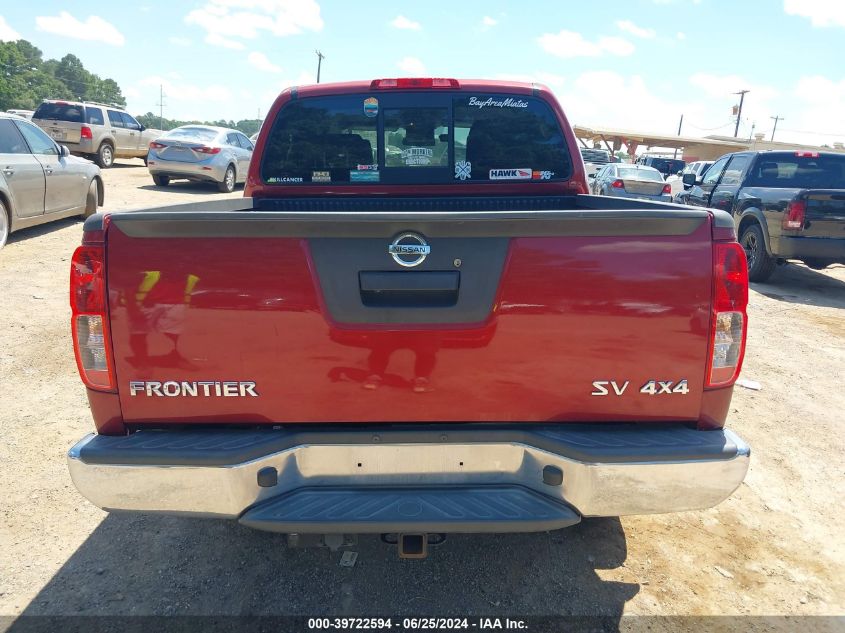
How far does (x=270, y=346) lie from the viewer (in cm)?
201

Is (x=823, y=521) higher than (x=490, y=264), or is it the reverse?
(x=490, y=264)

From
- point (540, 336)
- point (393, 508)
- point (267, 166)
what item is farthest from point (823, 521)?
point (267, 166)

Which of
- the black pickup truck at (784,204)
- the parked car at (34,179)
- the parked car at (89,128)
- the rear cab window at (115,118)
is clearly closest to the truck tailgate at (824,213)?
the black pickup truck at (784,204)

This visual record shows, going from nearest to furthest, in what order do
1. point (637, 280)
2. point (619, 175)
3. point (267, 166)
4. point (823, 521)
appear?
point (637, 280) < point (823, 521) < point (267, 166) < point (619, 175)

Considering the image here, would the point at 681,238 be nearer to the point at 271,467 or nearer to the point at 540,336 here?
the point at 540,336

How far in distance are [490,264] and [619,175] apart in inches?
602

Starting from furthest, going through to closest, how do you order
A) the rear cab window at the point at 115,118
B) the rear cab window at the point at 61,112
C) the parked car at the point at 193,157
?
the rear cab window at the point at 115,118, the rear cab window at the point at 61,112, the parked car at the point at 193,157

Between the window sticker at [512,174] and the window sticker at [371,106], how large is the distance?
836 mm

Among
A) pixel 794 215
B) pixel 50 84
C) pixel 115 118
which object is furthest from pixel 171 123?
pixel 794 215

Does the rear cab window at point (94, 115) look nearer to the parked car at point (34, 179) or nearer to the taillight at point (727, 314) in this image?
the parked car at point (34, 179)

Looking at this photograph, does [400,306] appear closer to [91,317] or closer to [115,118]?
[91,317]

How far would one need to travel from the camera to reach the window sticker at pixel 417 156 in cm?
374

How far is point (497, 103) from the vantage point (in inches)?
146

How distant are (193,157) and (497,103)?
13097 millimetres
